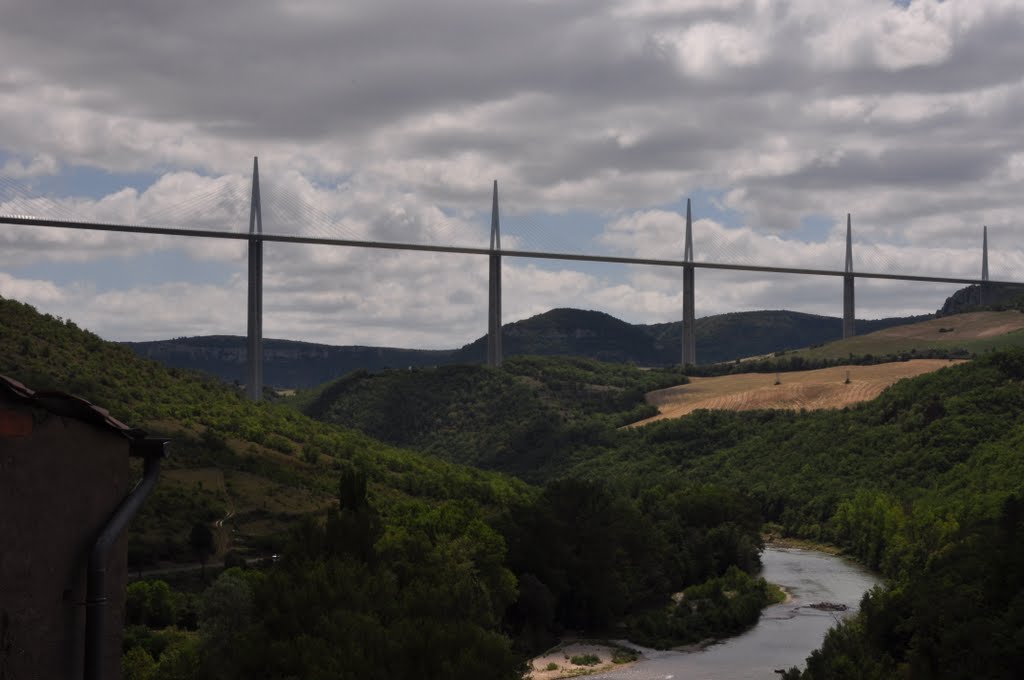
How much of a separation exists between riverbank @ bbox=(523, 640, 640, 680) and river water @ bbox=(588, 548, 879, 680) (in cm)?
65

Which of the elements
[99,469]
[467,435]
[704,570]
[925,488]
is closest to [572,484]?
[704,570]

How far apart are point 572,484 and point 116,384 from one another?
23.3 m

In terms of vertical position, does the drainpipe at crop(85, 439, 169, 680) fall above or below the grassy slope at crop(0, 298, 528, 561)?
above

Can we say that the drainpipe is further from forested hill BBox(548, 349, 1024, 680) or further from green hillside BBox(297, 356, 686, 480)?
green hillside BBox(297, 356, 686, 480)

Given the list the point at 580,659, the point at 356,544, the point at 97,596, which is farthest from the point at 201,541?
the point at 97,596

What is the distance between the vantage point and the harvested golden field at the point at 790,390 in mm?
108688

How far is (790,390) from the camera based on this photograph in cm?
11312

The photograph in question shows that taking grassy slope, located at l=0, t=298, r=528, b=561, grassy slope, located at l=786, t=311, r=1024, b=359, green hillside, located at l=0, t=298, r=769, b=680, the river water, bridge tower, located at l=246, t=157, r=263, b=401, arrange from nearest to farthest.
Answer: green hillside, located at l=0, t=298, r=769, b=680, the river water, grassy slope, located at l=0, t=298, r=528, b=561, bridge tower, located at l=246, t=157, r=263, b=401, grassy slope, located at l=786, t=311, r=1024, b=359

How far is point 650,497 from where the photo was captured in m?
71.6

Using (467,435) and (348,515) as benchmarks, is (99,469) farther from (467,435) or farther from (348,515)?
(467,435)

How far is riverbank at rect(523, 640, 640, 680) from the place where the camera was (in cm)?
4325

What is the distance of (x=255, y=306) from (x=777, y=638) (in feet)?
178

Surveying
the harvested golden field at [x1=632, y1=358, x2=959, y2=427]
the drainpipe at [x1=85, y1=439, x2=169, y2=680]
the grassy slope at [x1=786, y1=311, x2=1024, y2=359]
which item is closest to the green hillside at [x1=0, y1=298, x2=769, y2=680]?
the drainpipe at [x1=85, y1=439, x2=169, y2=680]

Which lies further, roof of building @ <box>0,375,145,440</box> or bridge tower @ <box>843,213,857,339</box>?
bridge tower @ <box>843,213,857,339</box>
